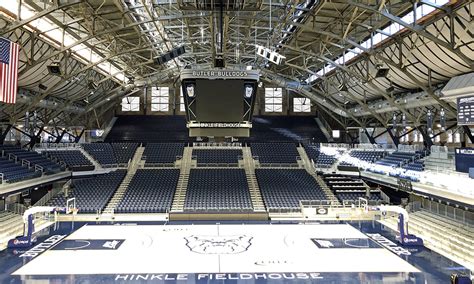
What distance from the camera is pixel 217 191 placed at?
104 feet

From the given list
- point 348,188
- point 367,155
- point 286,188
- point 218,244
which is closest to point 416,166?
point 348,188

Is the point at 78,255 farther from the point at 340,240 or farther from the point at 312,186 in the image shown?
the point at 312,186

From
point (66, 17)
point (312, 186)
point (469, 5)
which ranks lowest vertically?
point (312, 186)

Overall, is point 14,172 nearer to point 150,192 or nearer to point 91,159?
point 150,192

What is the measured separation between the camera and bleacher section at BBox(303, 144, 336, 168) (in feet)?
126

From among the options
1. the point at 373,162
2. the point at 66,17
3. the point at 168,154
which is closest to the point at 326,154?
the point at 373,162

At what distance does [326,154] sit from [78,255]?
30302 millimetres

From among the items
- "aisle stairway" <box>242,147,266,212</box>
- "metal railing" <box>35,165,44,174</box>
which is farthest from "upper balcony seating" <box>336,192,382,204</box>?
"metal railing" <box>35,165,44,174</box>

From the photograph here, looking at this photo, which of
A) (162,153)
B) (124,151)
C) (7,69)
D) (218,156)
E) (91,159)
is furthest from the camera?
(124,151)

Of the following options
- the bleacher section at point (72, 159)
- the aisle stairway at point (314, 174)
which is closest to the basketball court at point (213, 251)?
the aisle stairway at point (314, 174)

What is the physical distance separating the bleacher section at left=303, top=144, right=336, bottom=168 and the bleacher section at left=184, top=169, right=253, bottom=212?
885 cm

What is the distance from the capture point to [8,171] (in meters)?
25.9

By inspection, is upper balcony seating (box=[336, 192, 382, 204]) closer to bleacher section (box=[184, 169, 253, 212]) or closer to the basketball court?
the basketball court

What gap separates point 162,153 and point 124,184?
8.41 metres
